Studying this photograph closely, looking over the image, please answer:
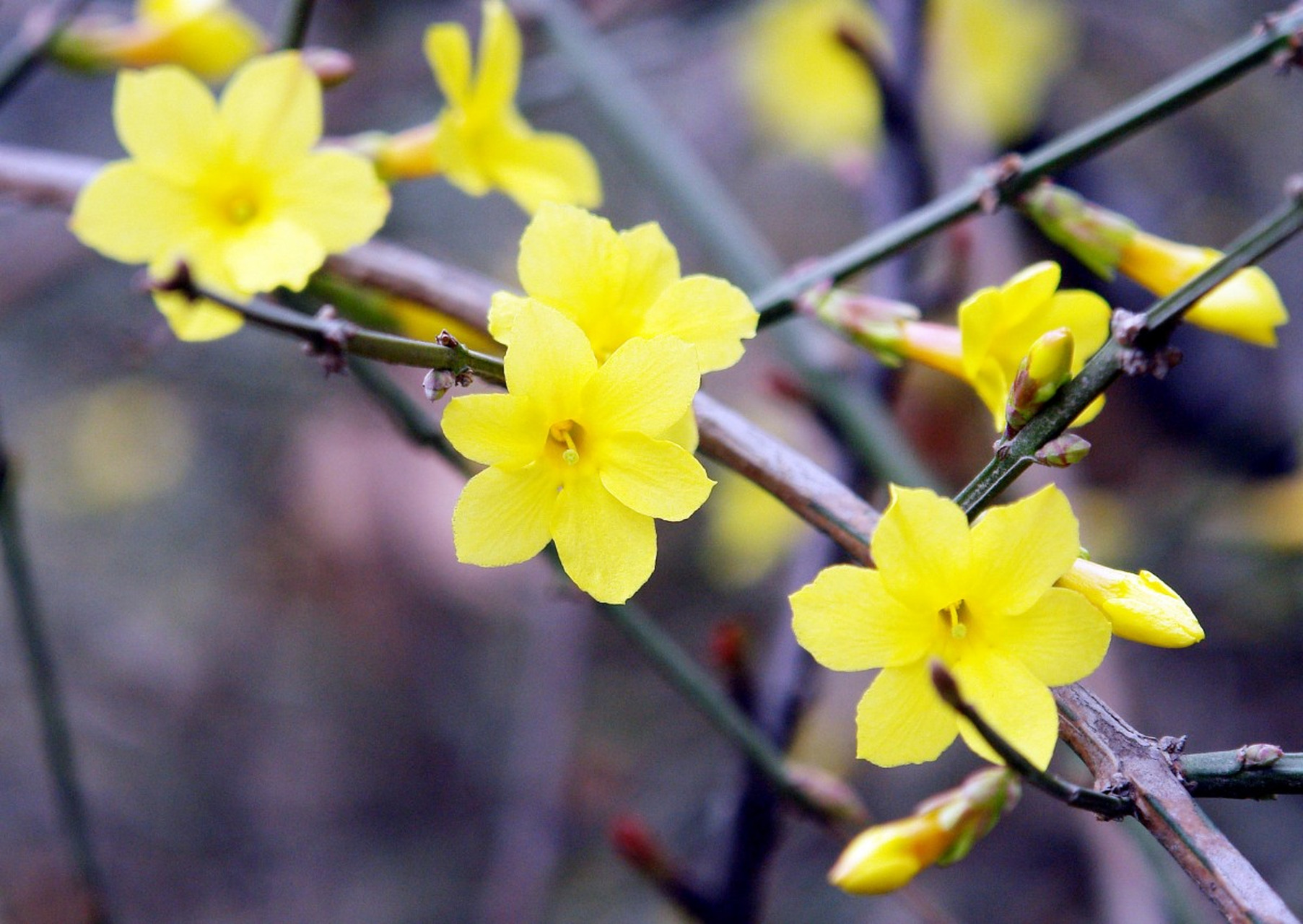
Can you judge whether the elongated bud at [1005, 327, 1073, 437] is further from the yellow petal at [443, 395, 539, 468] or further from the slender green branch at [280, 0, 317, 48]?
the slender green branch at [280, 0, 317, 48]

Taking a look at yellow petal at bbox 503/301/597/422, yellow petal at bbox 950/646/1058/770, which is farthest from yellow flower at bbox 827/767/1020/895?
yellow petal at bbox 503/301/597/422

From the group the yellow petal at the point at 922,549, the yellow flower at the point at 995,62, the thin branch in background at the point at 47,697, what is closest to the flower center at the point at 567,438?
the yellow petal at the point at 922,549

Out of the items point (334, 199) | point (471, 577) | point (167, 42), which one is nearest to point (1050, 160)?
point (334, 199)

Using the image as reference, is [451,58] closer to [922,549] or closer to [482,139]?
[482,139]

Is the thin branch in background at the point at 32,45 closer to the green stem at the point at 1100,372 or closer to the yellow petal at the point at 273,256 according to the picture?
the yellow petal at the point at 273,256


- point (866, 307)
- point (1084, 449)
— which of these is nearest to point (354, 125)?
point (866, 307)

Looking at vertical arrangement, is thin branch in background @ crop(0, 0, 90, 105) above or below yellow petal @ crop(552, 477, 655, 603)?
above
